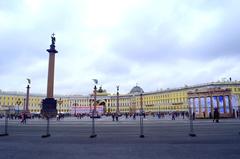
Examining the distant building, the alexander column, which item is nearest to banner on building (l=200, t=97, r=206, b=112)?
the distant building

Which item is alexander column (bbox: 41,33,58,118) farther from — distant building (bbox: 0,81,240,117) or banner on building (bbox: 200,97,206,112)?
banner on building (bbox: 200,97,206,112)

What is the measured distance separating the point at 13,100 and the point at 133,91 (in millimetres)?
79935

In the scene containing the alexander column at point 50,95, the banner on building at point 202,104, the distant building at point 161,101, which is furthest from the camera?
the alexander column at point 50,95

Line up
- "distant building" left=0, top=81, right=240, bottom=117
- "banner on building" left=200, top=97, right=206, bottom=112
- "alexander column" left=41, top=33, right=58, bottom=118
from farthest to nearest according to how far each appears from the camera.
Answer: "alexander column" left=41, top=33, right=58, bottom=118 → "banner on building" left=200, top=97, right=206, bottom=112 → "distant building" left=0, top=81, right=240, bottom=117

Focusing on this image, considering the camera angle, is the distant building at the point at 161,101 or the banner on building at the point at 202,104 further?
the banner on building at the point at 202,104

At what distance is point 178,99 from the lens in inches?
4835

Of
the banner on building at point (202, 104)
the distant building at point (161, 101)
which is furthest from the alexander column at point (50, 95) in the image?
the banner on building at point (202, 104)

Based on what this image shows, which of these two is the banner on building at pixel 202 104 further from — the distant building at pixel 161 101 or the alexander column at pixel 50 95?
the alexander column at pixel 50 95

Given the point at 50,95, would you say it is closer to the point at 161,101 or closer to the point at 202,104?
the point at 202,104

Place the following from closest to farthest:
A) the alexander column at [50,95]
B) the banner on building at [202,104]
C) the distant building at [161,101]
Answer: the distant building at [161,101]
the banner on building at [202,104]
the alexander column at [50,95]

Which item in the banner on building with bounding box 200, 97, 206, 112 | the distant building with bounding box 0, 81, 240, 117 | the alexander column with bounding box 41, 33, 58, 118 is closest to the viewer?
the distant building with bounding box 0, 81, 240, 117

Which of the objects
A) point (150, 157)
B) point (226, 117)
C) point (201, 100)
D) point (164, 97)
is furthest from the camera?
point (164, 97)

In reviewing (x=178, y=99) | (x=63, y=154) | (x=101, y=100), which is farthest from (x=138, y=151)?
(x=101, y=100)

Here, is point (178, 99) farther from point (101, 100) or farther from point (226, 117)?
point (226, 117)
